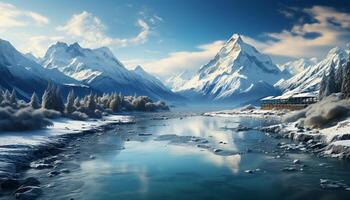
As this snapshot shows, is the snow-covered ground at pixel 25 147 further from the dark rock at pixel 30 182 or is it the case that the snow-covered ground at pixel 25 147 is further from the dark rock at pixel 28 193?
the dark rock at pixel 28 193

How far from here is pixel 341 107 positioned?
8681 centimetres

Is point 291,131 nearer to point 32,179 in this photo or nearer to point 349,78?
point 349,78

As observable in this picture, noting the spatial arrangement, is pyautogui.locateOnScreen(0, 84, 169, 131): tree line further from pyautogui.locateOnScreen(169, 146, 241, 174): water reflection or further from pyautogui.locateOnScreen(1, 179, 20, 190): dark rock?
pyautogui.locateOnScreen(1, 179, 20, 190): dark rock

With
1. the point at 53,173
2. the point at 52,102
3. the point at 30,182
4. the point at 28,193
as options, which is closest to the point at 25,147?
the point at 53,173

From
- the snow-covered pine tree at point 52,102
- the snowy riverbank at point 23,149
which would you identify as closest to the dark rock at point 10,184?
the snowy riverbank at point 23,149

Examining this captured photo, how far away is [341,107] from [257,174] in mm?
44574

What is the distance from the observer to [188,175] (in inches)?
2079

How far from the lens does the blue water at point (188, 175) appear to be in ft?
140

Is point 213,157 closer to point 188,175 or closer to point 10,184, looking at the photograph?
point 188,175

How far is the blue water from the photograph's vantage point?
42.8m

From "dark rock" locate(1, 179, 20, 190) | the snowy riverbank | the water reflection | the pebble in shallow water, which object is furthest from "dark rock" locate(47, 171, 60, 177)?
the pebble in shallow water

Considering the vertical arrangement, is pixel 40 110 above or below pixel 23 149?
above

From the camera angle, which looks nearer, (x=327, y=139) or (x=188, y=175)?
(x=188, y=175)

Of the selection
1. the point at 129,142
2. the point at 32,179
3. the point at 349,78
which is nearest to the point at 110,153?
the point at 129,142
